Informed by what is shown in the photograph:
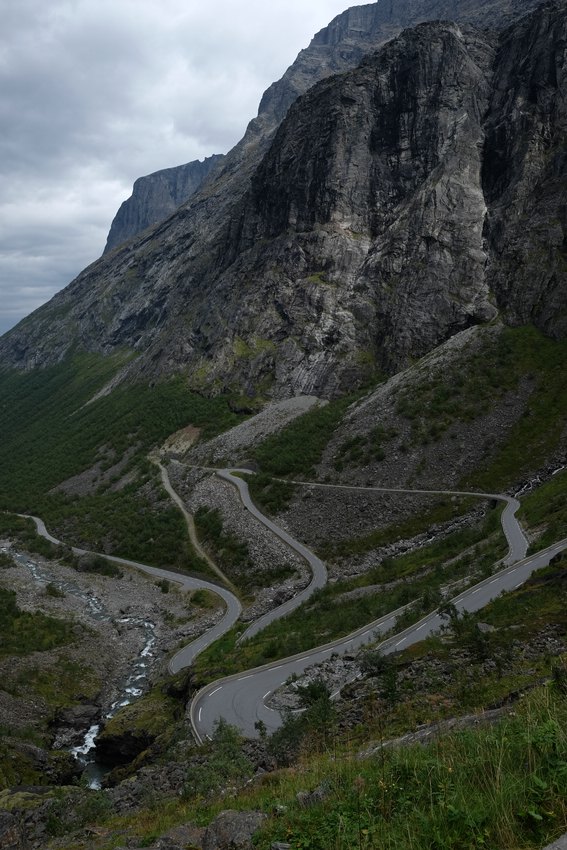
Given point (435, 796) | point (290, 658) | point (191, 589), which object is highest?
point (435, 796)

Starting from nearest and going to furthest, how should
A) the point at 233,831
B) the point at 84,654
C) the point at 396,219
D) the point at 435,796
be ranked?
1. the point at 435,796
2. the point at 233,831
3. the point at 84,654
4. the point at 396,219

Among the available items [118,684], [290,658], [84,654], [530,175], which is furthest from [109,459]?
[530,175]

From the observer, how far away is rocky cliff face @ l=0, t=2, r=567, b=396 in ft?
301

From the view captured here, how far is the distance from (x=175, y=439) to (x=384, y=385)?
134ft

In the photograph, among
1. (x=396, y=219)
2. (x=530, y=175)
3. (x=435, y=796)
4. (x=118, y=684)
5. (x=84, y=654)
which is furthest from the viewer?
(x=396, y=219)

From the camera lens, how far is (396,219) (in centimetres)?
10800

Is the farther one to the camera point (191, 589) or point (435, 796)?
point (191, 589)

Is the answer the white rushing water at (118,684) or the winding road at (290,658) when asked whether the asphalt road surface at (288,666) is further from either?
the white rushing water at (118,684)

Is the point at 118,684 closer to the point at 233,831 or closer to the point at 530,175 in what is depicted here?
the point at 233,831

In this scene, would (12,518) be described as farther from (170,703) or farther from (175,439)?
(170,703)

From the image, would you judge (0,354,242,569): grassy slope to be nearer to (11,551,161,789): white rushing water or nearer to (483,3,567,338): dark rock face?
(11,551,161,789): white rushing water

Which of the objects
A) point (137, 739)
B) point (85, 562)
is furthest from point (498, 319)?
point (137, 739)

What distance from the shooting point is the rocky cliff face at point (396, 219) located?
301 ft

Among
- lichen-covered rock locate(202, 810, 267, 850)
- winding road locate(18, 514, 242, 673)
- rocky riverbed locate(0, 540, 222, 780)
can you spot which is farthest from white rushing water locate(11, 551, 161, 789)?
lichen-covered rock locate(202, 810, 267, 850)
